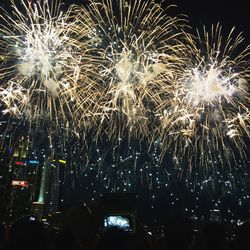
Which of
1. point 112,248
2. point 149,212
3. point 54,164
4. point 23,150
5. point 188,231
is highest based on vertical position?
point 54,164

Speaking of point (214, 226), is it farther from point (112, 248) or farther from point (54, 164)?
point (54, 164)

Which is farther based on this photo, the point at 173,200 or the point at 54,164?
the point at 54,164

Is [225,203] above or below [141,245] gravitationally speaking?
above

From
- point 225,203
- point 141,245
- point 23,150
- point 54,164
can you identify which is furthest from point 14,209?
point 141,245

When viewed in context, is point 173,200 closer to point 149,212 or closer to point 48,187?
point 149,212

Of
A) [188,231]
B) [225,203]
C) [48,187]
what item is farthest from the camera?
[48,187]

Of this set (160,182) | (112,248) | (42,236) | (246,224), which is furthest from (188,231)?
(160,182)

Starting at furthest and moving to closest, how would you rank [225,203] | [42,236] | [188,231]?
[225,203] < [188,231] < [42,236]
